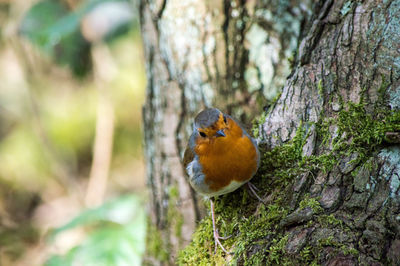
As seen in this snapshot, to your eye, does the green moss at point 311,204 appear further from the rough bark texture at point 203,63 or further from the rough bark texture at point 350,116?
the rough bark texture at point 203,63

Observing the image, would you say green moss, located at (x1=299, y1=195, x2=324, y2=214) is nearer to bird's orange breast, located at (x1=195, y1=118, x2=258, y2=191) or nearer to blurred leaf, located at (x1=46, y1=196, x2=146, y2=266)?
bird's orange breast, located at (x1=195, y1=118, x2=258, y2=191)

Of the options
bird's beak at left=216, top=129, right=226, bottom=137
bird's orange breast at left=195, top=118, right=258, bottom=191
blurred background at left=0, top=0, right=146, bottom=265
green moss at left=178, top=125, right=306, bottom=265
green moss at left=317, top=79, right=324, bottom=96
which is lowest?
blurred background at left=0, top=0, right=146, bottom=265

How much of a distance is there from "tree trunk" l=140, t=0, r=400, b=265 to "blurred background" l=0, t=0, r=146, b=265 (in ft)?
4.42

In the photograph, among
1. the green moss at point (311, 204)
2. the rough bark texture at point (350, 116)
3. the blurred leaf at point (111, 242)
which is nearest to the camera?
the rough bark texture at point (350, 116)

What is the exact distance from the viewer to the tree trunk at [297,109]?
176 centimetres

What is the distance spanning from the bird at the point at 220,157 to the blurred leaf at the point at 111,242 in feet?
4.92

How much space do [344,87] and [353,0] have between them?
55 cm

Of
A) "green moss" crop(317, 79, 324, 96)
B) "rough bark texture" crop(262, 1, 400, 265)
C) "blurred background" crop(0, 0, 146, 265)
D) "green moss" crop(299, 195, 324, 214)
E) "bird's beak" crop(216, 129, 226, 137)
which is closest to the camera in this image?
"rough bark texture" crop(262, 1, 400, 265)

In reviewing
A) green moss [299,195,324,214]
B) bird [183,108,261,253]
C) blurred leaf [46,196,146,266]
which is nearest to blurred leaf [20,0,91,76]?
blurred leaf [46,196,146,266]

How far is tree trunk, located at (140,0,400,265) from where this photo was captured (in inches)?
69.4

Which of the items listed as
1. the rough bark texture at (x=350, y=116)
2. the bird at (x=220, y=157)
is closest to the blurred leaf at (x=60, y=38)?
the bird at (x=220, y=157)

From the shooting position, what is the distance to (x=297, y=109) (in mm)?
2215

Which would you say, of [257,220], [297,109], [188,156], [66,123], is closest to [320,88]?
[297,109]

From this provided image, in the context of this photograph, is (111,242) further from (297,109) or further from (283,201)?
(297,109)
